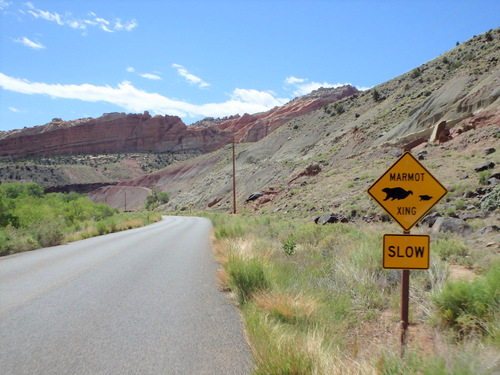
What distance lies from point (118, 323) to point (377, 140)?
1316 inches

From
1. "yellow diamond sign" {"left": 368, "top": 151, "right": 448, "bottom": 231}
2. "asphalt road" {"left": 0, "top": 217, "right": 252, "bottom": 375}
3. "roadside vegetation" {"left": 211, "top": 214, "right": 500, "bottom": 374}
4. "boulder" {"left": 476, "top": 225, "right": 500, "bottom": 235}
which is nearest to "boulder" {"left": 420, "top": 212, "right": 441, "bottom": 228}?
"boulder" {"left": 476, "top": 225, "right": 500, "bottom": 235}

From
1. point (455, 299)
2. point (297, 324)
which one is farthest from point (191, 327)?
point (455, 299)

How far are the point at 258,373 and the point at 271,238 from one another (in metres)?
12.0

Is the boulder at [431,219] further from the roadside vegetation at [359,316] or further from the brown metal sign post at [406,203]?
the brown metal sign post at [406,203]

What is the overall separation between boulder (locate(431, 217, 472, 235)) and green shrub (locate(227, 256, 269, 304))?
7.67m

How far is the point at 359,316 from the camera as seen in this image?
5.56m

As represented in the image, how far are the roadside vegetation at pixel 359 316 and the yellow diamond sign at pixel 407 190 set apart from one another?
49.8 inches

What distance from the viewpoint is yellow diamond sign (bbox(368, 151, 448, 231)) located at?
4.47 m

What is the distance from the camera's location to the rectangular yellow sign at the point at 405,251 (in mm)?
4344

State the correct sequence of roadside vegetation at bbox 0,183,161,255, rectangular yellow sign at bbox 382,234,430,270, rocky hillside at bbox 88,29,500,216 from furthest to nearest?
1. rocky hillside at bbox 88,29,500,216
2. roadside vegetation at bbox 0,183,161,255
3. rectangular yellow sign at bbox 382,234,430,270

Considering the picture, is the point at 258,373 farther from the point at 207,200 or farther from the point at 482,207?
the point at 207,200

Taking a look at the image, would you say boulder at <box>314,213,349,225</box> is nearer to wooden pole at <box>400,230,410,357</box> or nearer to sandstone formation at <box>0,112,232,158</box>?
wooden pole at <box>400,230,410,357</box>

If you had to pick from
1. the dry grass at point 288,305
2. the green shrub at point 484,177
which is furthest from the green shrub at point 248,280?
the green shrub at point 484,177

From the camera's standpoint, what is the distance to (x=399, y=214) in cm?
452
